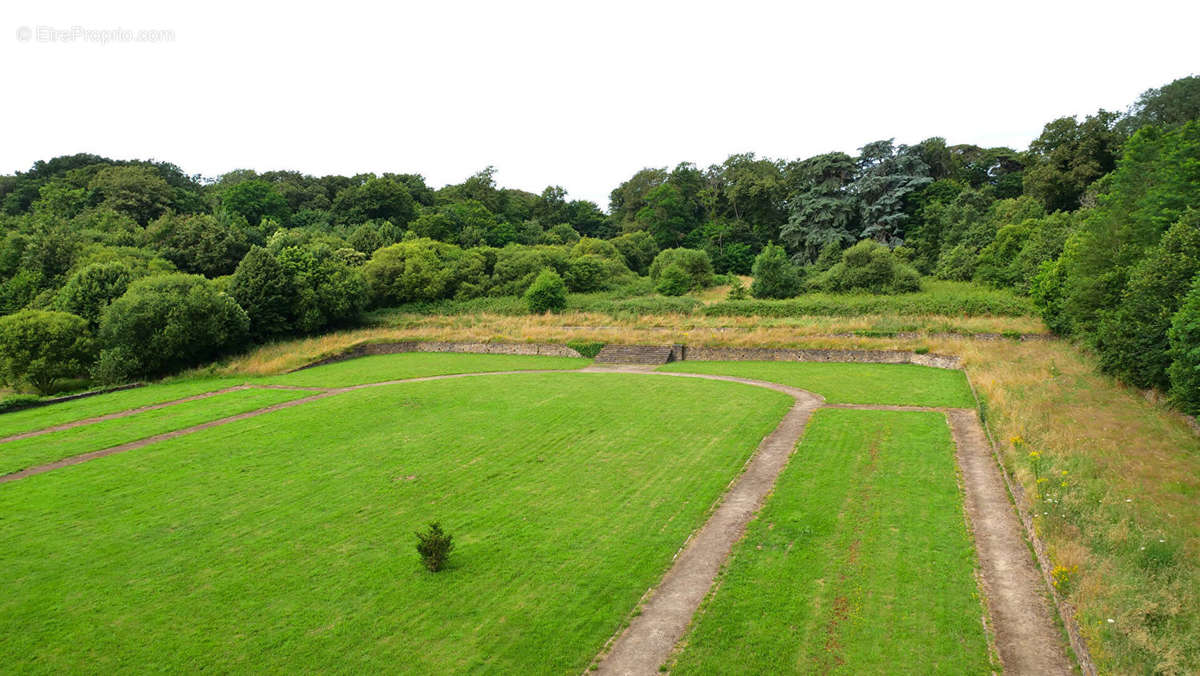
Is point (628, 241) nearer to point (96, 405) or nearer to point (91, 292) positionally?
point (91, 292)

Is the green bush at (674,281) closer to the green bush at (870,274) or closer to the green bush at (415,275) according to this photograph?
the green bush at (870,274)

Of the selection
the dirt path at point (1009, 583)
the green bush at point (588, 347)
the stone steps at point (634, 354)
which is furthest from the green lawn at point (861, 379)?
the dirt path at point (1009, 583)

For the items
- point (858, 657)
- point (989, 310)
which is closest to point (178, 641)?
point (858, 657)

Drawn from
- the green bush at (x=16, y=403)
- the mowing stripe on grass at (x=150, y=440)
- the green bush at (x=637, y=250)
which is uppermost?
the green bush at (x=637, y=250)

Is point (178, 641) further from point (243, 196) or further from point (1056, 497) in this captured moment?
point (243, 196)

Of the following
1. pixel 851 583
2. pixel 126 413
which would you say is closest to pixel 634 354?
pixel 126 413
